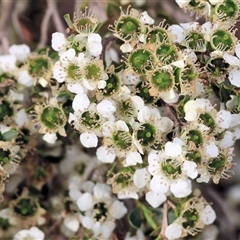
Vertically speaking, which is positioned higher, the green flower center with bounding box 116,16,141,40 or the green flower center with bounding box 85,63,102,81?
the green flower center with bounding box 116,16,141,40

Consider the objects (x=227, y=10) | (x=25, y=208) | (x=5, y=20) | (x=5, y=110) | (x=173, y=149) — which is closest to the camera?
(x=173, y=149)

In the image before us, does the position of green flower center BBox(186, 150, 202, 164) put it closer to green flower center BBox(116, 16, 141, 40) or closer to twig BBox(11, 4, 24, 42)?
green flower center BBox(116, 16, 141, 40)

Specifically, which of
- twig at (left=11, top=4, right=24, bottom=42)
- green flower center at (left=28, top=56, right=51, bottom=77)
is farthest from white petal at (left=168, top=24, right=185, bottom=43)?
twig at (left=11, top=4, right=24, bottom=42)

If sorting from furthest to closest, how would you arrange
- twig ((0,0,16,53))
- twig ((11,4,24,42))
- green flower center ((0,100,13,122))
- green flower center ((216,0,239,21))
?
1. twig ((11,4,24,42))
2. twig ((0,0,16,53))
3. green flower center ((0,100,13,122))
4. green flower center ((216,0,239,21))

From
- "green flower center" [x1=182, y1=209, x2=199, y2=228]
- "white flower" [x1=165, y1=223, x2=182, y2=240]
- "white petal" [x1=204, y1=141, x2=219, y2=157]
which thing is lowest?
"green flower center" [x1=182, y1=209, x2=199, y2=228]

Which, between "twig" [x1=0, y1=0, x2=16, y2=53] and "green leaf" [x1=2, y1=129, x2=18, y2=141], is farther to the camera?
"twig" [x1=0, y1=0, x2=16, y2=53]

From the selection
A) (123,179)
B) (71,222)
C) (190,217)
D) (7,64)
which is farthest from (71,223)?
(7,64)

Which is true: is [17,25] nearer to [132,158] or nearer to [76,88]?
[76,88]
